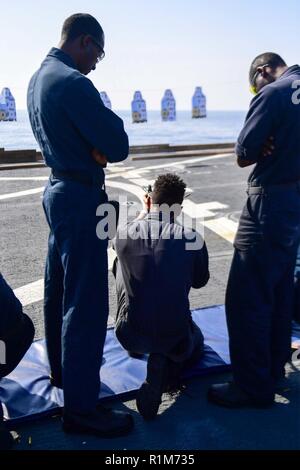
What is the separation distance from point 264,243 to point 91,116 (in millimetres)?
1323

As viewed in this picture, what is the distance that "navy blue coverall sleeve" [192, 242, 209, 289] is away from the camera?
3.16 metres

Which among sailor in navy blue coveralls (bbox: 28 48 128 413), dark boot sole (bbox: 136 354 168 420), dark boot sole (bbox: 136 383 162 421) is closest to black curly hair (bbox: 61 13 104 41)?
sailor in navy blue coveralls (bbox: 28 48 128 413)

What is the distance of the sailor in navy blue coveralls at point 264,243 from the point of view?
2885 millimetres

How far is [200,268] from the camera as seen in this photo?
3189mm

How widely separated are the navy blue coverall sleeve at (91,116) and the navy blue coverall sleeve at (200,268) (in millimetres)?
955

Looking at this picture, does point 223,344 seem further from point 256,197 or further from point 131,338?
point 256,197

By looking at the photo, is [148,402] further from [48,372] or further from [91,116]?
[91,116]

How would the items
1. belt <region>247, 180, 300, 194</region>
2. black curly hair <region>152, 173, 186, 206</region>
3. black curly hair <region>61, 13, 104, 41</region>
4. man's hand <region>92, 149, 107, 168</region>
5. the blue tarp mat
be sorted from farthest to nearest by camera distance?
1. black curly hair <region>152, 173, 186, 206</region>
2. the blue tarp mat
3. belt <region>247, 180, 300, 194</region>
4. black curly hair <region>61, 13, 104, 41</region>
5. man's hand <region>92, 149, 107, 168</region>

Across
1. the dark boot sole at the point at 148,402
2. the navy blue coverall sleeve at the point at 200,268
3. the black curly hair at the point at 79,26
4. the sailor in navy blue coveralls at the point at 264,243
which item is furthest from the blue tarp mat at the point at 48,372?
the black curly hair at the point at 79,26

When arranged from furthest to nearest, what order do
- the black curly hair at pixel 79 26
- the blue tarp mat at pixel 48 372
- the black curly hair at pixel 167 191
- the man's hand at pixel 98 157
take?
1. the black curly hair at pixel 167 191
2. the blue tarp mat at pixel 48 372
3. the black curly hair at pixel 79 26
4. the man's hand at pixel 98 157

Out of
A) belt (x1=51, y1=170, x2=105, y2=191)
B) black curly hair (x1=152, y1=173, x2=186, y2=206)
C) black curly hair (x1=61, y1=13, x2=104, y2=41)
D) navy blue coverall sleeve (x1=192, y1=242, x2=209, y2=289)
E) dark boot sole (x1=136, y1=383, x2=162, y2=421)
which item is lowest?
dark boot sole (x1=136, y1=383, x2=162, y2=421)

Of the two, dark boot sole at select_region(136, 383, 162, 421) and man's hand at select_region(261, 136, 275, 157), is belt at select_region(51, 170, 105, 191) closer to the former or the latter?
man's hand at select_region(261, 136, 275, 157)

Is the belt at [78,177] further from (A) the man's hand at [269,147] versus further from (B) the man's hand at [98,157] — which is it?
(A) the man's hand at [269,147]
